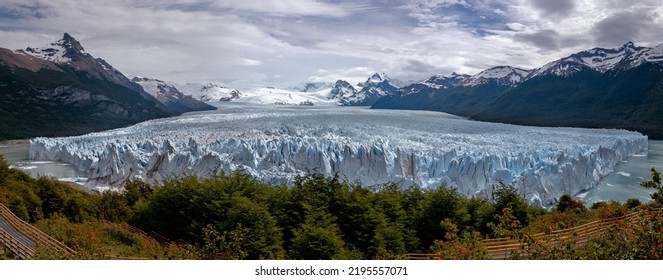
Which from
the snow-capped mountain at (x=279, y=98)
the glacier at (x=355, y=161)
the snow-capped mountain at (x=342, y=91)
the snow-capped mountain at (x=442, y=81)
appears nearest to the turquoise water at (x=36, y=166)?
the glacier at (x=355, y=161)

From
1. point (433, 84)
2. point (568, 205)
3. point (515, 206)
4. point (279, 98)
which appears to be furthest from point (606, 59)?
point (279, 98)

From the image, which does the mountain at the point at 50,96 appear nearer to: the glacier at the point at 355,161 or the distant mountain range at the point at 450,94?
the distant mountain range at the point at 450,94

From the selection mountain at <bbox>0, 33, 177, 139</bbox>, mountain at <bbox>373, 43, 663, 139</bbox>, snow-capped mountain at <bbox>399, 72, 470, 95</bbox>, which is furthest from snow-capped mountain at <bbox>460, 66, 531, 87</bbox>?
mountain at <bbox>0, 33, 177, 139</bbox>

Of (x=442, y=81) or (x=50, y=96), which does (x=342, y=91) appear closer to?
(x=442, y=81)

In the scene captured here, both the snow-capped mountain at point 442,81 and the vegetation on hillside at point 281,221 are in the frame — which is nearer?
the vegetation on hillside at point 281,221

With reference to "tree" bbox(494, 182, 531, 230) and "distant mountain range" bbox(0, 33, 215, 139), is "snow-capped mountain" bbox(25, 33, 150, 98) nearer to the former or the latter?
"distant mountain range" bbox(0, 33, 215, 139)

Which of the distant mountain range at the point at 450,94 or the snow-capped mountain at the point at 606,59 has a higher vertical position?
the snow-capped mountain at the point at 606,59

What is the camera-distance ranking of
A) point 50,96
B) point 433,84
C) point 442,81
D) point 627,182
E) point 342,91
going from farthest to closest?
1. point 342,91
2. point 442,81
3. point 433,84
4. point 627,182
5. point 50,96
